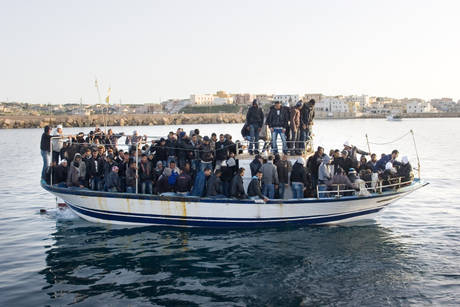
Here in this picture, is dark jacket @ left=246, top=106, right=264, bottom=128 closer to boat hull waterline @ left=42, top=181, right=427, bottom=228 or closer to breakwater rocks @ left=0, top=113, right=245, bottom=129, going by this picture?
boat hull waterline @ left=42, top=181, right=427, bottom=228

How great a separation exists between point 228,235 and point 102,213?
446 centimetres

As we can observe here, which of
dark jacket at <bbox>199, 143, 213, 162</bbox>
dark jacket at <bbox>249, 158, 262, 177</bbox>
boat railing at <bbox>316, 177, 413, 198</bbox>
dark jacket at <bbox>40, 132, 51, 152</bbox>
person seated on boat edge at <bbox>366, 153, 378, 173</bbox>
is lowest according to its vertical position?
boat railing at <bbox>316, 177, 413, 198</bbox>

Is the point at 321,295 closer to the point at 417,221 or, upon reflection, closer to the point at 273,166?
the point at 273,166

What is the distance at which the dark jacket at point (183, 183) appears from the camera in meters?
14.4

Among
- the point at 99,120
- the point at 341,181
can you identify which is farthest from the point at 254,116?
the point at 99,120

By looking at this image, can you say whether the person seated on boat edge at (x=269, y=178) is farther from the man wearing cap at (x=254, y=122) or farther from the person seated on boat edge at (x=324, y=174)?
the man wearing cap at (x=254, y=122)

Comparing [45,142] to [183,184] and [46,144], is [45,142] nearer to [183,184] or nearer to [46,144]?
[46,144]

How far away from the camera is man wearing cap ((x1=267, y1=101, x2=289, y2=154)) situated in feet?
51.4

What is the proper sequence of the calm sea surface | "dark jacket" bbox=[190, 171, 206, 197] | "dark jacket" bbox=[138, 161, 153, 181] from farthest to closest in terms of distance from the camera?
"dark jacket" bbox=[138, 161, 153, 181], "dark jacket" bbox=[190, 171, 206, 197], the calm sea surface

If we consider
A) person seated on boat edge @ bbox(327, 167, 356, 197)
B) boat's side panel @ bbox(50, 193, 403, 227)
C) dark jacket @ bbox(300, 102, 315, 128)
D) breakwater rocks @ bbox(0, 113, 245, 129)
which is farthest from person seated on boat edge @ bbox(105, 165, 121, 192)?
breakwater rocks @ bbox(0, 113, 245, 129)

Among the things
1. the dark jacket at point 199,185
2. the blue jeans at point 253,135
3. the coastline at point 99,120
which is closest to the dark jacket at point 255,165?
the dark jacket at point 199,185

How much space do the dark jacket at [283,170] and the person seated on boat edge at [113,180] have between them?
205 inches

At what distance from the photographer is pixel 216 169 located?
14.6 meters

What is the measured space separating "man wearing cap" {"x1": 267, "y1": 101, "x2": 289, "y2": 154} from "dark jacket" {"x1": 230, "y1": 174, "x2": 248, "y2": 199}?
7.42ft
